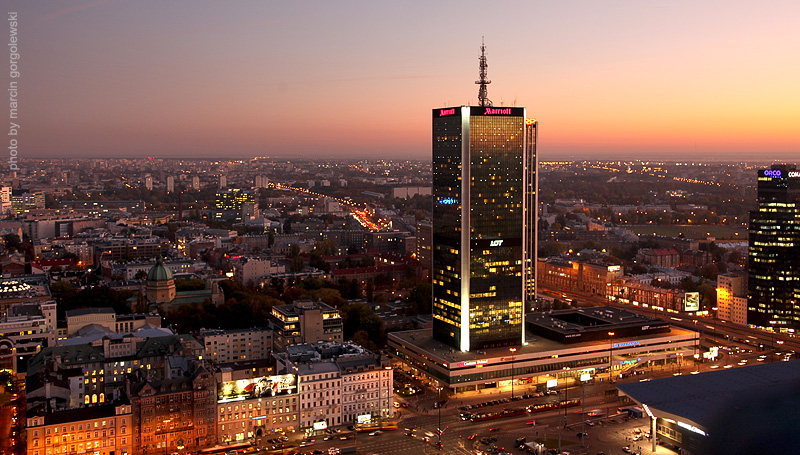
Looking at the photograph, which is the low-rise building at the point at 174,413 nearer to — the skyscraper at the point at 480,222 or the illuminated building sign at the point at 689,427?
the skyscraper at the point at 480,222

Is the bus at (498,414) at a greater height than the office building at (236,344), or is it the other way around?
the office building at (236,344)

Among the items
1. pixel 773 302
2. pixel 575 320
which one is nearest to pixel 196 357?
pixel 575 320

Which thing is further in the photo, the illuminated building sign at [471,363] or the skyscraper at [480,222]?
the skyscraper at [480,222]

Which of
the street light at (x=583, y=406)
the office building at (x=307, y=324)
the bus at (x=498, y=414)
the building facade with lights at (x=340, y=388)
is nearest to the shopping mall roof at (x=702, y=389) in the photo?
the street light at (x=583, y=406)

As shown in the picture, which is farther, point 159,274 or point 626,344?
point 159,274

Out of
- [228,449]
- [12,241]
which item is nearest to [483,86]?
[228,449]

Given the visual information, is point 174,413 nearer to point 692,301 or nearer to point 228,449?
point 228,449

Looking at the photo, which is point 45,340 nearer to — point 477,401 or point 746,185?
point 477,401
